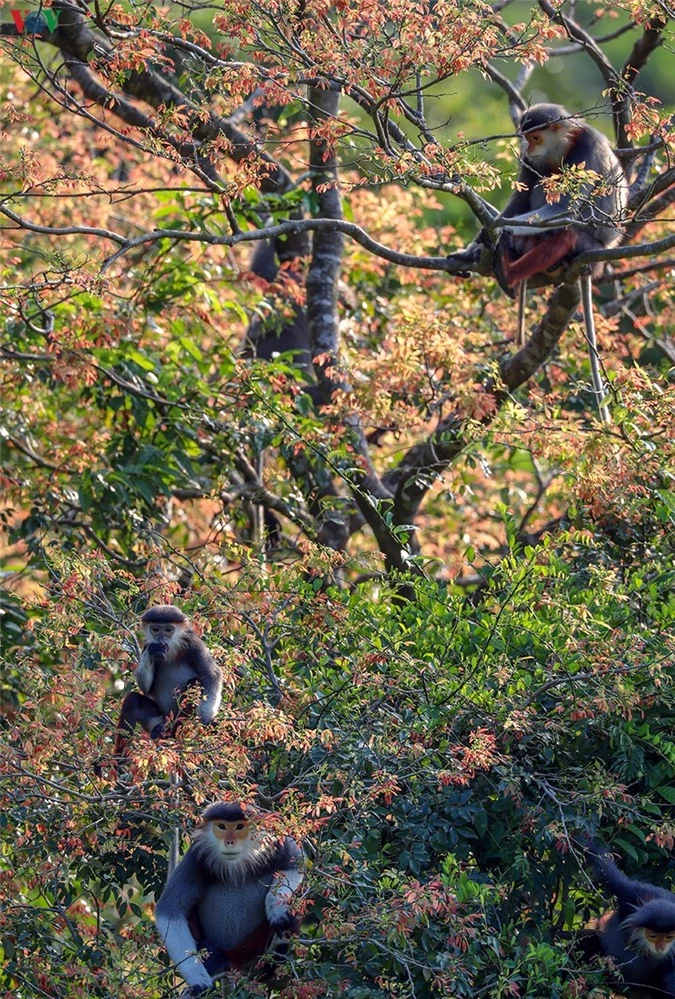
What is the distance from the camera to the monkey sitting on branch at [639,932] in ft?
12.9

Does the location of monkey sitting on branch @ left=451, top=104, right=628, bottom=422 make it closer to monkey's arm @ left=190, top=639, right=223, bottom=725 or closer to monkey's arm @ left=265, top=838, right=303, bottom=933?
monkey's arm @ left=190, top=639, right=223, bottom=725

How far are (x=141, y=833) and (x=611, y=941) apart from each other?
1404mm

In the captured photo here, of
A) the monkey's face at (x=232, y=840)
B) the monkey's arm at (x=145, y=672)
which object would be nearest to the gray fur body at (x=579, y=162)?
the monkey's arm at (x=145, y=672)

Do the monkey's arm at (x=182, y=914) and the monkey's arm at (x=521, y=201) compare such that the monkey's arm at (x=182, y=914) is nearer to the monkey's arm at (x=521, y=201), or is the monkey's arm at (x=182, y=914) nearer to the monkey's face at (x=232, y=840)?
the monkey's face at (x=232, y=840)

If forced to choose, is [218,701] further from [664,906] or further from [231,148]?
[231,148]

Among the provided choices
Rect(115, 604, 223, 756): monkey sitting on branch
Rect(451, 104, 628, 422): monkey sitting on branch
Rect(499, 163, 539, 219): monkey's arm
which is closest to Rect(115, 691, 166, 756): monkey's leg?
Rect(115, 604, 223, 756): monkey sitting on branch

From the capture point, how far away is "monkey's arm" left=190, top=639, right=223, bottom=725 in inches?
166

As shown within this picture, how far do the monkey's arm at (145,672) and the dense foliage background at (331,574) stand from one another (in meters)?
0.07

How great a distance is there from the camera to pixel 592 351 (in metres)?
5.39

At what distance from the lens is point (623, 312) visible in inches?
313

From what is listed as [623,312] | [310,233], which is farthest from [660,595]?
[310,233]

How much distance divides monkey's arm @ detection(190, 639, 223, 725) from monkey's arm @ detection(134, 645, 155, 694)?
138mm

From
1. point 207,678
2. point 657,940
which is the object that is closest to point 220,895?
point 207,678

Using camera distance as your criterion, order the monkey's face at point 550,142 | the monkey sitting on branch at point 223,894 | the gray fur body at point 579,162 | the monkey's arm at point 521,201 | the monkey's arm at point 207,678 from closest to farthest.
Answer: the monkey sitting on branch at point 223,894
the monkey's arm at point 207,678
the gray fur body at point 579,162
the monkey's face at point 550,142
the monkey's arm at point 521,201
